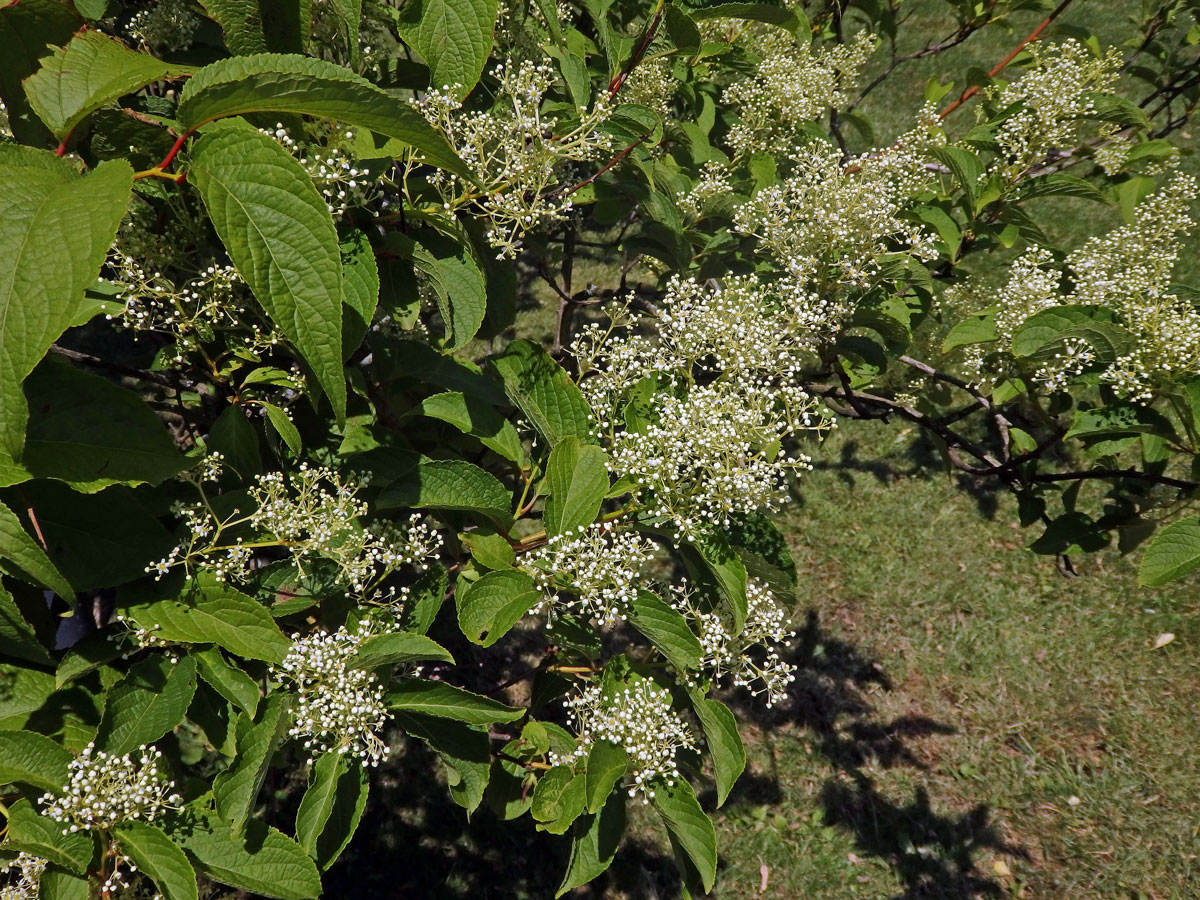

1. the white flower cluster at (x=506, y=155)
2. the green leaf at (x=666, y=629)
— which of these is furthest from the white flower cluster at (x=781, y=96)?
the green leaf at (x=666, y=629)

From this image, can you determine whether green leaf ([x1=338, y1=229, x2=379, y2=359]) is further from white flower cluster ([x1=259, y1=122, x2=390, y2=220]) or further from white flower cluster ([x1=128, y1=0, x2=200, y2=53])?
white flower cluster ([x1=128, y1=0, x2=200, y2=53])

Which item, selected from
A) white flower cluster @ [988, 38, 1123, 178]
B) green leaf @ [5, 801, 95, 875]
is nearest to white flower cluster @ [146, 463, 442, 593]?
green leaf @ [5, 801, 95, 875]

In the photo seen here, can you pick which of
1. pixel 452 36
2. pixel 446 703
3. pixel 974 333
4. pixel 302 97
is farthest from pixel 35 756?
pixel 974 333

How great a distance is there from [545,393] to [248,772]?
1.31 meters

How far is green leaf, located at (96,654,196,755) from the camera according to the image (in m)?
1.89

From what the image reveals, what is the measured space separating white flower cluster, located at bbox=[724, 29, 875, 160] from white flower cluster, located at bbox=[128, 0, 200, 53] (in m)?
2.32

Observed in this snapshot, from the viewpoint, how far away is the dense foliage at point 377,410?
1500 millimetres

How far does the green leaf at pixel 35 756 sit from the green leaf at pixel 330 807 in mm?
582

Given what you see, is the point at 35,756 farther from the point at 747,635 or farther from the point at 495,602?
the point at 747,635

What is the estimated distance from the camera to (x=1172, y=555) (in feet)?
7.72

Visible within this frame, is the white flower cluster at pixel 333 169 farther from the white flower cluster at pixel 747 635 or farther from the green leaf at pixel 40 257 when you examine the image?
the white flower cluster at pixel 747 635

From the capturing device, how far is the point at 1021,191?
132 inches

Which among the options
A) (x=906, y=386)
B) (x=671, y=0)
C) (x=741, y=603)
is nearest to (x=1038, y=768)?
(x=906, y=386)

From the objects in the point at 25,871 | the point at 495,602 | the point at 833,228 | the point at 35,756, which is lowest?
the point at 25,871
